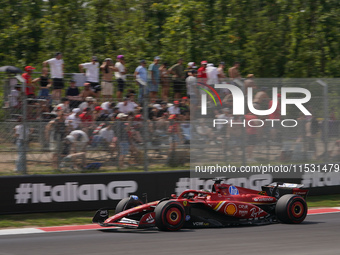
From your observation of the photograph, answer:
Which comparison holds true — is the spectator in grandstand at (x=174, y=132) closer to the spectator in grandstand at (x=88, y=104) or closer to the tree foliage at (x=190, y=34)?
the spectator in grandstand at (x=88, y=104)

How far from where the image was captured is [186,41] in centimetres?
2223

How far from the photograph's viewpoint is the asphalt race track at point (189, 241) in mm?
7242

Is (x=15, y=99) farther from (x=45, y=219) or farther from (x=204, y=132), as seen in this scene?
(x=204, y=132)

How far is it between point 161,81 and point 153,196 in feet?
8.25

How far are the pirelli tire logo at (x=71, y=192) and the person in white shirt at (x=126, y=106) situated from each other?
1.51 metres

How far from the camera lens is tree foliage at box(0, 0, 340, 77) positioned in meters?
22.5

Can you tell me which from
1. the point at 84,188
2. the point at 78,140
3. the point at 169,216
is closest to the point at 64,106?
the point at 78,140

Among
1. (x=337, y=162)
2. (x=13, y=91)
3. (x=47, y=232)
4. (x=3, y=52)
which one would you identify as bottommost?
(x=47, y=232)

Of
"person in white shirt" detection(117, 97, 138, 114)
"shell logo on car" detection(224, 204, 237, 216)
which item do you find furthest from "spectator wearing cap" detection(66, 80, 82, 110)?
"shell logo on car" detection(224, 204, 237, 216)

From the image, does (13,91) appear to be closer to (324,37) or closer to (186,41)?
(186,41)

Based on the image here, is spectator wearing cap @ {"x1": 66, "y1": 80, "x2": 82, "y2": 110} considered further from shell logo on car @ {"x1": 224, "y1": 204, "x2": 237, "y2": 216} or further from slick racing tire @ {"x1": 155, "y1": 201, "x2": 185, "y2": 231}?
shell logo on car @ {"x1": 224, "y1": 204, "x2": 237, "y2": 216}

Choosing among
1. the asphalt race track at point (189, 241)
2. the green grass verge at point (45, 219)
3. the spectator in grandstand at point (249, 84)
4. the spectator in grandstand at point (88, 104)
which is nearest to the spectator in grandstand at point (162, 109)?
the spectator in grandstand at point (88, 104)

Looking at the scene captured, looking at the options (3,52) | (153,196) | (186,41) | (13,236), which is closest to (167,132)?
(153,196)

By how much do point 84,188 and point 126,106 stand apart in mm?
1938
